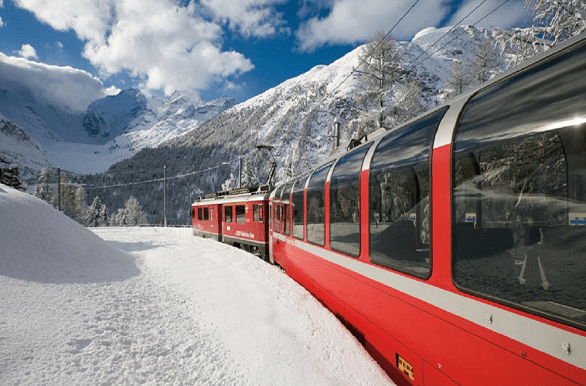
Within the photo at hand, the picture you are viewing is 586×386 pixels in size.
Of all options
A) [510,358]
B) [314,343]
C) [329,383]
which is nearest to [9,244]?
[314,343]

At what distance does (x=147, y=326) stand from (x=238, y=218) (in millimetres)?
10344

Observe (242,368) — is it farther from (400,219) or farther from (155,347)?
(400,219)

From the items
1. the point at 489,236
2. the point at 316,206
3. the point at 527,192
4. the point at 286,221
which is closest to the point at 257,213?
the point at 286,221

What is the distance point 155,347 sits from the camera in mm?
3650

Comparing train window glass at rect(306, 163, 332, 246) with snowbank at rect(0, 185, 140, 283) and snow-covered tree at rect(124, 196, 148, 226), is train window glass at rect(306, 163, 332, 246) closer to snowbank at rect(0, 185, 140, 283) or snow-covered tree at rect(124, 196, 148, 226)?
snowbank at rect(0, 185, 140, 283)

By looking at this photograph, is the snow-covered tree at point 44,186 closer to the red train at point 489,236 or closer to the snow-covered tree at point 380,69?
the snow-covered tree at point 380,69

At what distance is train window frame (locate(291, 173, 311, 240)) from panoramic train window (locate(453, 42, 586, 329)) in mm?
4403

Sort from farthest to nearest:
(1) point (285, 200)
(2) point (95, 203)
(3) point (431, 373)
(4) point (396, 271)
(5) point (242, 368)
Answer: (2) point (95, 203)
(1) point (285, 200)
(5) point (242, 368)
(4) point (396, 271)
(3) point (431, 373)

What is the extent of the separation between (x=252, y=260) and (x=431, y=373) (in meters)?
8.05

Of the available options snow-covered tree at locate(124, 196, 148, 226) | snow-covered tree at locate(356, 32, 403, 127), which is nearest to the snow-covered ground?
snow-covered tree at locate(356, 32, 403, 127)

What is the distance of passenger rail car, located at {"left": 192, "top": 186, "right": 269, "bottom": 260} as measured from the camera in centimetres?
1207

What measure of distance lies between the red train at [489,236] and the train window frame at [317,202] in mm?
1816

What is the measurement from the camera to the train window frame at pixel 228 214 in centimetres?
1545

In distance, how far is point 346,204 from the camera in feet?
14.2
